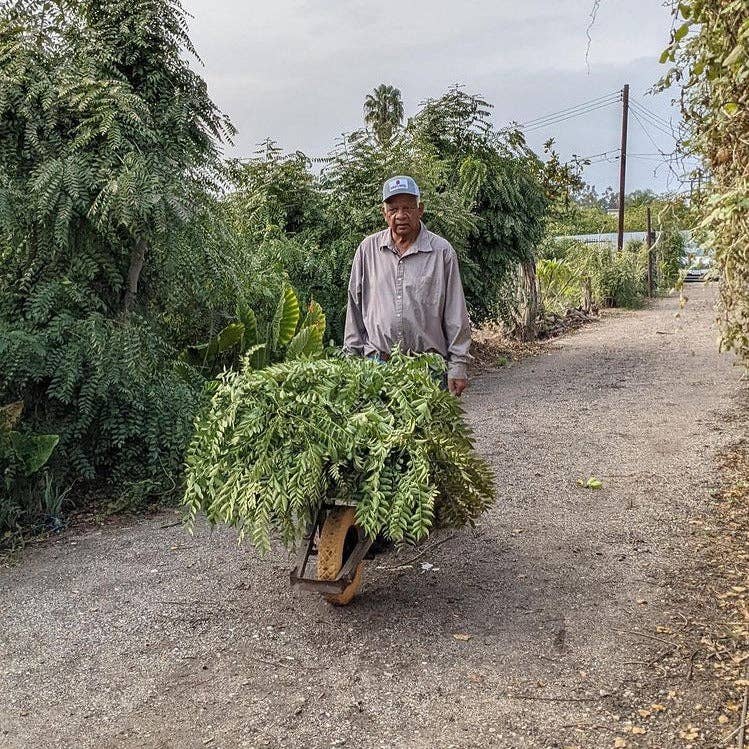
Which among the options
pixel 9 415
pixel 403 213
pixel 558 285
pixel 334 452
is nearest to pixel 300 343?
pixel 9 415

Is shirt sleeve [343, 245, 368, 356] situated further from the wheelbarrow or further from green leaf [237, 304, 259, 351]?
green leaf [237, 304, 259, 351]

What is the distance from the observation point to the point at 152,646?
4082 millimetres

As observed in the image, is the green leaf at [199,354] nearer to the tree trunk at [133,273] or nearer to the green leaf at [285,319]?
the green leaf at [285,319]

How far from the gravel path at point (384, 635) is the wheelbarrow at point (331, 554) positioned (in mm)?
284

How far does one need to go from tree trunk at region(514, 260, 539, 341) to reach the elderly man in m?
12.1

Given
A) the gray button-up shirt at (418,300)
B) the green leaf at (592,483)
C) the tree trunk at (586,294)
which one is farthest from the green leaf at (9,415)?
the tree trunk at (586,294)

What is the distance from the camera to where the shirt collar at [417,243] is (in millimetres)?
4707

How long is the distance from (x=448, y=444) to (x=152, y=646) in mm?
1817

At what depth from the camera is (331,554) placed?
406 cm

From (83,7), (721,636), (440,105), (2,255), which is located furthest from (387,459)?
(440,105)

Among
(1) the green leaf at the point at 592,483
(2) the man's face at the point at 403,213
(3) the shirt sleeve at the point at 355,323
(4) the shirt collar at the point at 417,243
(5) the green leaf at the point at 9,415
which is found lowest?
(1) the green leaf at the point at 592,483

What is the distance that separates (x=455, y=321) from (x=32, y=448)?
320cm

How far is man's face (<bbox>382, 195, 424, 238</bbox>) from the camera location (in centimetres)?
459

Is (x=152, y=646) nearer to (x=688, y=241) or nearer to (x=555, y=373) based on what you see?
(x=688, y=241)
